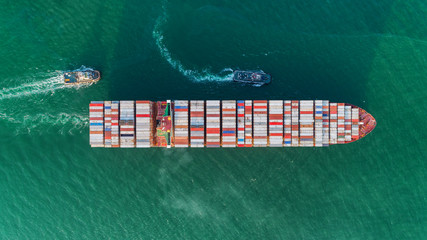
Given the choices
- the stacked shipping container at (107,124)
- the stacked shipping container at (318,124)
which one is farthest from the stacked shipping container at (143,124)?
the stacked shipping container at (318,124)

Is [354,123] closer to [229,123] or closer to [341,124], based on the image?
[341,124]

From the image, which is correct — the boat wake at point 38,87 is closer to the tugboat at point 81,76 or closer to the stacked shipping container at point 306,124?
the tugboat at point 81,76

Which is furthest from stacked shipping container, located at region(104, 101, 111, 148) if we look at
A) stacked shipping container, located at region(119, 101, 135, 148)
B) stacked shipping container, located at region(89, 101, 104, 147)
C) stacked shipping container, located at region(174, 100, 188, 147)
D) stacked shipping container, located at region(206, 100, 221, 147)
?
stacked shipping container, located at region(206, 100, 221, 147)

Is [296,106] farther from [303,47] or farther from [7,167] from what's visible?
[7,167]

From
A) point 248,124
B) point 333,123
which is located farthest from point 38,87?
point 333,123

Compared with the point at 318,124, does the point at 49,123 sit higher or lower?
lower

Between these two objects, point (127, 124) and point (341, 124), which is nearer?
point (127, 124)
